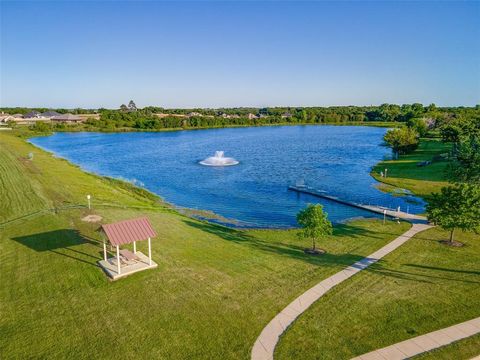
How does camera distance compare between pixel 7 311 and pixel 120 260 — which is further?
pixel 120 260

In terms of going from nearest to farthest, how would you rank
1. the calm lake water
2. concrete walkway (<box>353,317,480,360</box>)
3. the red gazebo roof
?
concrete walkway (<box>353,317,480,360</box>)
the red gazebo roof
the calm lake water

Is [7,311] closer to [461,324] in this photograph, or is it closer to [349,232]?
[461,324]

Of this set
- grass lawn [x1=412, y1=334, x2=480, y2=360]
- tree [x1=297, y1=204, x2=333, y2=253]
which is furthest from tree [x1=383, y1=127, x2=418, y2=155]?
grass lawn [x1=412, y1=334, x2=480, y2=360]

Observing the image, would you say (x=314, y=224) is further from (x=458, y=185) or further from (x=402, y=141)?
(x=402, y=141)

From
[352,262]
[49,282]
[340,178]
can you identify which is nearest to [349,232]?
[352,262]

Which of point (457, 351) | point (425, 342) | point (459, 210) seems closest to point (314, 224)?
point (459, 210)

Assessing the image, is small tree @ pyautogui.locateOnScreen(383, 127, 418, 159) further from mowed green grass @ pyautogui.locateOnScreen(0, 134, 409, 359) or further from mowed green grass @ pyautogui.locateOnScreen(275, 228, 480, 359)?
mowed green grass @ pyautogui.locateOnScreen(275, 228, 480, 359)
